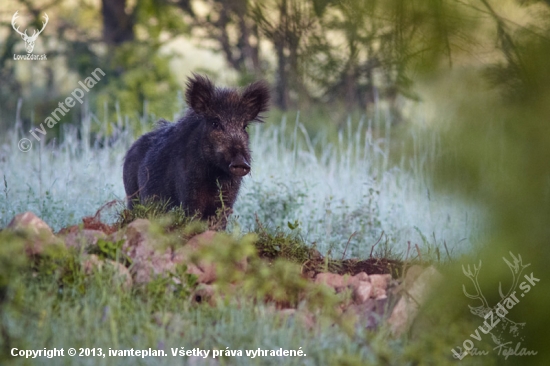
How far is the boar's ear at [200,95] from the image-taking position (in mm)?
6230

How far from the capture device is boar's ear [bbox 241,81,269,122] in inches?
Result: 250

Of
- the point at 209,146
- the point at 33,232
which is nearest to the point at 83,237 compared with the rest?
the point at 33,232

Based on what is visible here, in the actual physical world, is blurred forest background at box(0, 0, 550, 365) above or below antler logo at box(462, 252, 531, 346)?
above

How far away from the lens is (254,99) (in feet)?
21.0

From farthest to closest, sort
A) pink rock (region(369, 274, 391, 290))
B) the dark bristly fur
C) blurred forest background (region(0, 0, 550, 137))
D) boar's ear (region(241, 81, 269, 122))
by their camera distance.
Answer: boar's ear (region(241, 81, 269, 122))
the dark bristly fur
pink rock (region(369, 274, 391, 290))
blurred forest background (region(0, 0, 550, 137))

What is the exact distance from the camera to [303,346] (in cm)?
385

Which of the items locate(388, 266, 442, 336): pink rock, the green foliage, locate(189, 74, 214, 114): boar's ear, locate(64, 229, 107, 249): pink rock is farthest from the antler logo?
locate(189, 74, 214, 114): boar's ear

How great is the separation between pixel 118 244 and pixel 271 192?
11.5 feet

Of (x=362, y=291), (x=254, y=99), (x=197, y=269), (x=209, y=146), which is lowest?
(x=362, y=291)

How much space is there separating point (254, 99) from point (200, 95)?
0.51 metres

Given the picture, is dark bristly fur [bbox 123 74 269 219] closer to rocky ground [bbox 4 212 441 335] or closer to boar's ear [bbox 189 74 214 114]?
boar's ear [bbox 189 74 214 114]

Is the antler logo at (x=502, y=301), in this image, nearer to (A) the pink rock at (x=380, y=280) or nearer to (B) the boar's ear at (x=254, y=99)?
(A) the pink rock at (x=380, y=280)

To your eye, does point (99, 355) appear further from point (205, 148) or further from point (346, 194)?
point (346, 194)

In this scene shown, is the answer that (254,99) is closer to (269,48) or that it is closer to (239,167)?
(239,167)
